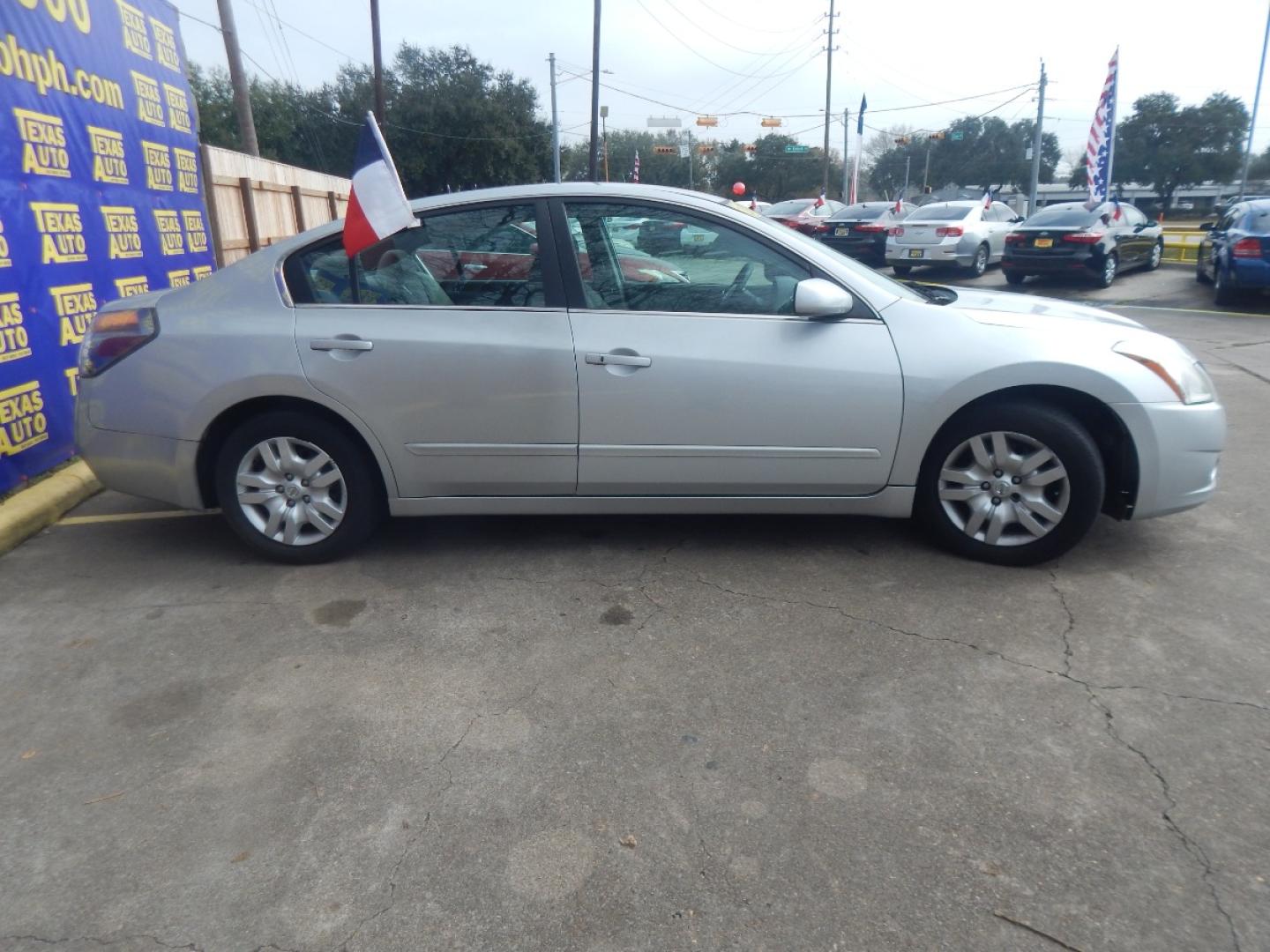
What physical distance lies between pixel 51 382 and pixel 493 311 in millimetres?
3323

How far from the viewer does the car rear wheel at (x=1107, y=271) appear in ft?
51.5

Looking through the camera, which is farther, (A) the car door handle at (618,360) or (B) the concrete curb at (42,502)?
(B) the concrete curb at (42,502)

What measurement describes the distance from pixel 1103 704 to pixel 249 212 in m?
11.8

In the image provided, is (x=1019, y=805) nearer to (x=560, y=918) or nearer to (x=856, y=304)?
(x=560, y=918)

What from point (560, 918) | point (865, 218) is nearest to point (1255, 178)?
point (865, 218)

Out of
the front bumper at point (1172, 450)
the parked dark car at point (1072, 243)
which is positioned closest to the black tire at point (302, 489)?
the front bumper at point (1172, 450)

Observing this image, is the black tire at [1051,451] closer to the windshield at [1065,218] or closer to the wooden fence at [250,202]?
the wooden fence at [250,202]

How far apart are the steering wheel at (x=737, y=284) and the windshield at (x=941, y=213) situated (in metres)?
15.5

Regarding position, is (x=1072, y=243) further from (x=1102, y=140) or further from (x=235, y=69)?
(x=235, y=69)

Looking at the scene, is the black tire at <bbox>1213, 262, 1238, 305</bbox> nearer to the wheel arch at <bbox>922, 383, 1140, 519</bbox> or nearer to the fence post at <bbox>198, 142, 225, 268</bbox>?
the wheel arch at <bbox>922, 383, 1140, 519</bbox>

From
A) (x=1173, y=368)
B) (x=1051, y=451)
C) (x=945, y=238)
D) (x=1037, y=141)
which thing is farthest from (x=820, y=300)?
(x=1037, y=141)

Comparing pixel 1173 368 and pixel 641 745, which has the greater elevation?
pixel 1173 368

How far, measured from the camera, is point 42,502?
487 centimetres

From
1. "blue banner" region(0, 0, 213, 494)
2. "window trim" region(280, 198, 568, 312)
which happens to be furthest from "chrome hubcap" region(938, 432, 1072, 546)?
"blue banner" region(0, 0, 213, 494)
